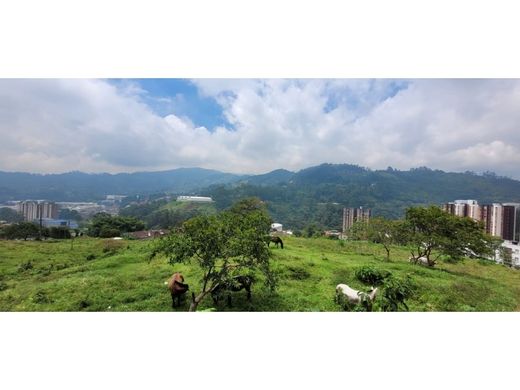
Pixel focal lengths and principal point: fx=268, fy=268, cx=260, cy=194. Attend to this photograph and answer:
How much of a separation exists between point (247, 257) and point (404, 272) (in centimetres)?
628

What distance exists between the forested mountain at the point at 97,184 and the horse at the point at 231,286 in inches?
1090

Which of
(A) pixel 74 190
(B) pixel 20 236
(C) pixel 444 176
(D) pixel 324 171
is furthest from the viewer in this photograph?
(D) pixel 324 171

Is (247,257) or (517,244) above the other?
(247,257)

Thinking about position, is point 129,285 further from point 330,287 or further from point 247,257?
point 330,287

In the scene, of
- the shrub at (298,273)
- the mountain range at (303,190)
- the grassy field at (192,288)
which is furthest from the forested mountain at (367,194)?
the shrub at (298,273)

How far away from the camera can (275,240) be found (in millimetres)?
12039

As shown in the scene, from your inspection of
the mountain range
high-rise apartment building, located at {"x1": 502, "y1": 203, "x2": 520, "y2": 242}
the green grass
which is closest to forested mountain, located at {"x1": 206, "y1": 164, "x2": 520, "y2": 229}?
the mountain range

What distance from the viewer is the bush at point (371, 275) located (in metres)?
7.37

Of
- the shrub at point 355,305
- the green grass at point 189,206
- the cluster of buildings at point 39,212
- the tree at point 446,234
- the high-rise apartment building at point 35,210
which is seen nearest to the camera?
the shrub at point 355,305

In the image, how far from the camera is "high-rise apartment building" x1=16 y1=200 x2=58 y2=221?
2777 centimetres

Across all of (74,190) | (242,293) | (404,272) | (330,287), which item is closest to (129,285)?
(242,293)

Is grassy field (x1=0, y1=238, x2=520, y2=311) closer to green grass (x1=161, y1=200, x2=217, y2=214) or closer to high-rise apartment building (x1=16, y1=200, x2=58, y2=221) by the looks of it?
high-rise apartment building (x1=16, y1=200, x2=58, y2=221)

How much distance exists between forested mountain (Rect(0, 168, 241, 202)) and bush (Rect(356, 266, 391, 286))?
1113 inches

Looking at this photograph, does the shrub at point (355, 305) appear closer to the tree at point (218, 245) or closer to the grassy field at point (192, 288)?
the grassy field at point (192, 288)
